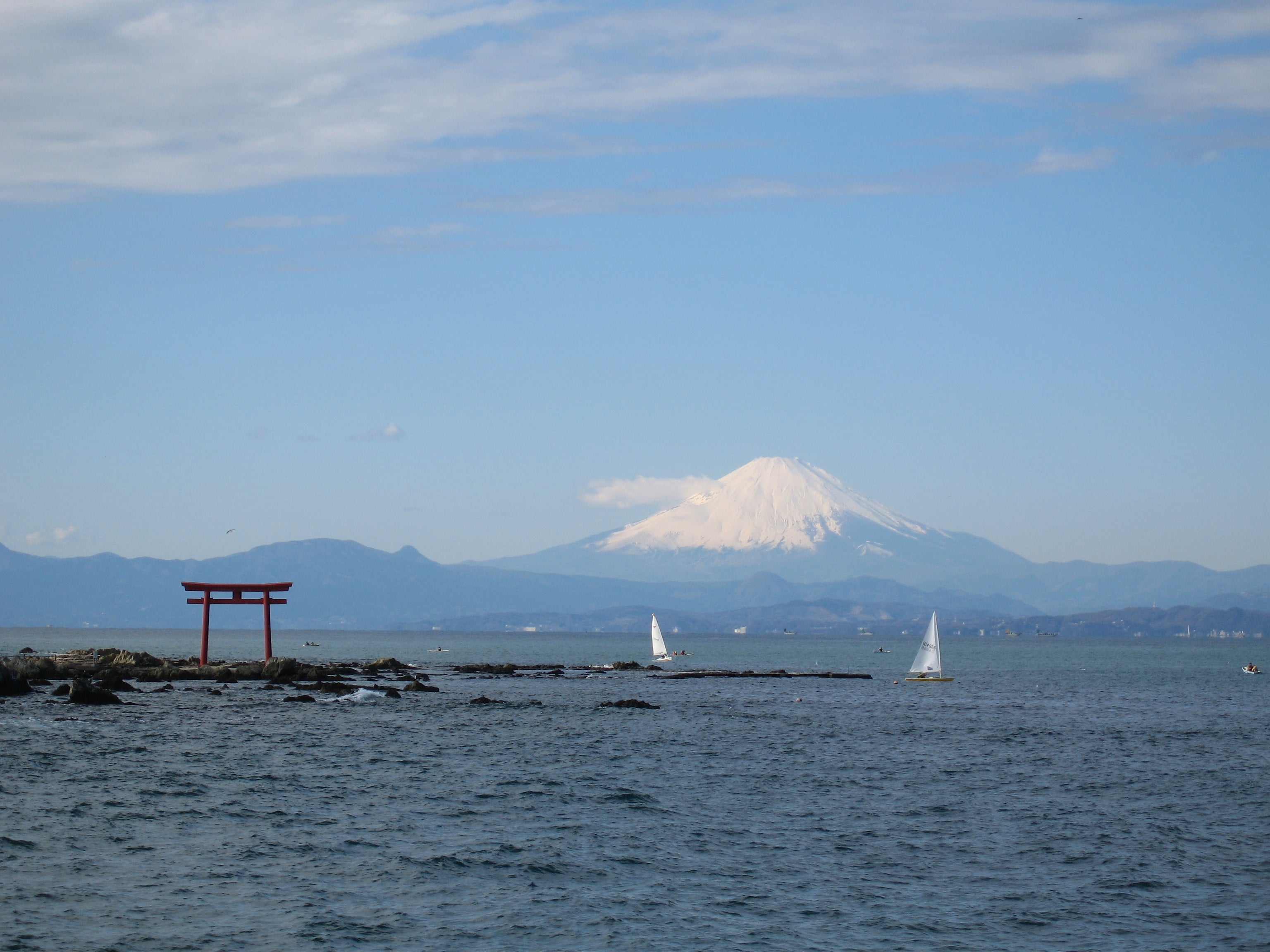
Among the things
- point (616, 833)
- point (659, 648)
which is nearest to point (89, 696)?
point (616, 833)

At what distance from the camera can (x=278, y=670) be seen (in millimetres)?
81438

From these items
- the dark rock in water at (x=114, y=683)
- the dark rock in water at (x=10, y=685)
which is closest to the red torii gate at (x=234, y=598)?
the dark rock in water at (x=114, y=683)

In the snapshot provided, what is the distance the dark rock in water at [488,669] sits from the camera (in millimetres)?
A: 105125

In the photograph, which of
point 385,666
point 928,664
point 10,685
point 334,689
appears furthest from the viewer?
point 385,666

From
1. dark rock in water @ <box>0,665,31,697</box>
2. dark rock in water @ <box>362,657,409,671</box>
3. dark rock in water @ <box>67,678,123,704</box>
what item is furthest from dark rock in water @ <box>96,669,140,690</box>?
dark rock in water @ <box>362,657,409,671</box>

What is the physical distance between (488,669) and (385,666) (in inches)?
386

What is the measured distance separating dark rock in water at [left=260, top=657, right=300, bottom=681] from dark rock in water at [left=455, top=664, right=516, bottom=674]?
24142 millimetres

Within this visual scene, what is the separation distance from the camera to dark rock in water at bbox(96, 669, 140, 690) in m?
66.8

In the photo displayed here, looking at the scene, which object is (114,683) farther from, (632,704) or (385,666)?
(385,666)

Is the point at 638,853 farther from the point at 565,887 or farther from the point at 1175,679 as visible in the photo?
the point at 1175,679

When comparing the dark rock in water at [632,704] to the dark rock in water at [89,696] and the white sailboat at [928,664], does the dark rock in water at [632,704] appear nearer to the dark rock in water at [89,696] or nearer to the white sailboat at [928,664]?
the dark rock in water at [89,696]

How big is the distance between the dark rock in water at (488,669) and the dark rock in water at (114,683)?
36.1 meters

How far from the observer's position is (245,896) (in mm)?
22312

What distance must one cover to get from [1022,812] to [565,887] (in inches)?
586
